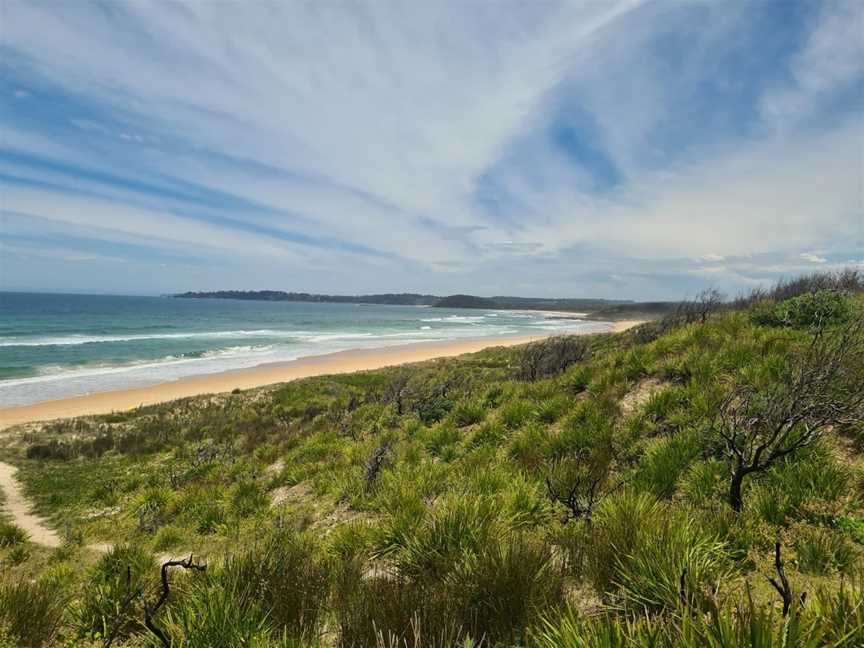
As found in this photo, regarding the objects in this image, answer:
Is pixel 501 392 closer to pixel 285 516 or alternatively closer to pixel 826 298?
pixel 285 516

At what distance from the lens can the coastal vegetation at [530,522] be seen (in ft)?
8.93

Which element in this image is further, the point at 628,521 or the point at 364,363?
the point at 364,363

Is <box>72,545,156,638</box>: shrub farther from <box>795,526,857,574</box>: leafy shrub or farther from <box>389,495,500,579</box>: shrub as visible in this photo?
<box>795,526,857,574</box>: leafy shrub

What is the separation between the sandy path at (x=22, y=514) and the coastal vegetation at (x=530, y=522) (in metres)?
0.29

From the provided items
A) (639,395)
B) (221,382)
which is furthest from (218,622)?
(221,382)

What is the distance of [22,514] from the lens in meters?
9.74

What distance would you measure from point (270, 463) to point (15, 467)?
33.6 feet

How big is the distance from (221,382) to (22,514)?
72.4 feet

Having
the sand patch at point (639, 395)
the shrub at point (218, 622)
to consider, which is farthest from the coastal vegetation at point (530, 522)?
the sand patch at point (639, 395)

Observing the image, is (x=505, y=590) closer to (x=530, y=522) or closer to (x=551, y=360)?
(x=530, y=522)

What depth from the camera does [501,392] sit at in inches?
431

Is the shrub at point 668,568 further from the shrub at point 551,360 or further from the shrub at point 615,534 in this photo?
the shrub at point 551,360

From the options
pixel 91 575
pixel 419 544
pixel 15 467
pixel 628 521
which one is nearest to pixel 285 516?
pixel 91 575

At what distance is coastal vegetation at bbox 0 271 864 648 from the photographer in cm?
272
